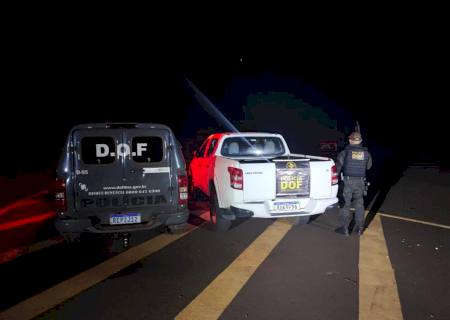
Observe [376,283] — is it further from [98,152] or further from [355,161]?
[98,152]

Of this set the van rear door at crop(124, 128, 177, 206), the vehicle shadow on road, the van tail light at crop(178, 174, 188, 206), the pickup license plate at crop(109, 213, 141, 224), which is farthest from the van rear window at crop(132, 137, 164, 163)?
the vehicle shadow on road

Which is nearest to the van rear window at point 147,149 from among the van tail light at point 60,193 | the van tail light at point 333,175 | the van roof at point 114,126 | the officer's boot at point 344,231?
the van roof at point 114,126

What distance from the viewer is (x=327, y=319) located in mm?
3893

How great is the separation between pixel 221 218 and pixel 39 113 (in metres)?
36.9

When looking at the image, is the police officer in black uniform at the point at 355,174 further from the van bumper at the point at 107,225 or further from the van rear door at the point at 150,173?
the van rear door at the point at 150,173

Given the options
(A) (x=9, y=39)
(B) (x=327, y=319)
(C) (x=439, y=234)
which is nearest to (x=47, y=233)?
(B) (x=327, y=319)

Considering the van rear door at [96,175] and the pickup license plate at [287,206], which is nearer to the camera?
the van rear door at [96,175]

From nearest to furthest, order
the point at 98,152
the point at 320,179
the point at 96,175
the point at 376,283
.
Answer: the point at 376,283 → the point at 96,175 → the point at 98,152 → the point at 320,179

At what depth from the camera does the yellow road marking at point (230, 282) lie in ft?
13.3

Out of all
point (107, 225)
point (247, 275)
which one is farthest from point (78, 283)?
point (247, 275)

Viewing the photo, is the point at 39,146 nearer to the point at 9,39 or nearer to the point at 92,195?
the point at 9,39

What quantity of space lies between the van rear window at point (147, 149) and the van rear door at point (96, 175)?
0.38 m

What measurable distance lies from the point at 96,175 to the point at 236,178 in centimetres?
221

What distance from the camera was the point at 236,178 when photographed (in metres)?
6.53
